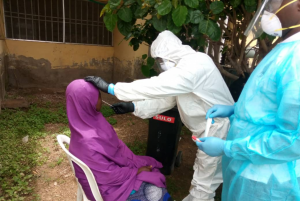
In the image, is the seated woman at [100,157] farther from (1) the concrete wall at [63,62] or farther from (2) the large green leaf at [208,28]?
(1) the concrete wall at [63,62]

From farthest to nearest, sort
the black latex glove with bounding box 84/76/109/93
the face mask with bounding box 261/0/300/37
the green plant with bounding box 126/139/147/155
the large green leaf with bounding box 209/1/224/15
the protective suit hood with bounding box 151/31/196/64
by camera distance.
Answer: the green plant with bounding box 126/139/147/155 → the large green leaf with bounding box 209/1/224/15 → the protective suit hood with bounding box 151/31/196/64 → the black latex glove with bounding box 84/76/109/93 → the face mask with bounding box 261/0/300/37

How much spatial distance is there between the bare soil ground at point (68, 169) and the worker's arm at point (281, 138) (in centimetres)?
162

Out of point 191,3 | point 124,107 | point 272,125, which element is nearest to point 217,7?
Result: point 191,3

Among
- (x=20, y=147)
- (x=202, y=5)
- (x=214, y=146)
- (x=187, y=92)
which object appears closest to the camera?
(x=214, y=146)

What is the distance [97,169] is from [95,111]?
1.43 feet

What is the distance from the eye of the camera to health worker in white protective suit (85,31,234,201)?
163 centimetres

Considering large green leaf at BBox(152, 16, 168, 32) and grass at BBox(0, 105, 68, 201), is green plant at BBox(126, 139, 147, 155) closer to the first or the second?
grass at BBox(0, 105, 68, 201)

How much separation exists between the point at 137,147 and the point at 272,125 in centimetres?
243

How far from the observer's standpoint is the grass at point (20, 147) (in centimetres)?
231

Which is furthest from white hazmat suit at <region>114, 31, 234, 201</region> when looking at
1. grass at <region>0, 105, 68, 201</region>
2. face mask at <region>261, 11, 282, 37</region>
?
grass at <region>0, 105, 68, 201</region>

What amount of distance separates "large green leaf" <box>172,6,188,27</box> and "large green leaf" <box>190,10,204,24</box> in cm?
11

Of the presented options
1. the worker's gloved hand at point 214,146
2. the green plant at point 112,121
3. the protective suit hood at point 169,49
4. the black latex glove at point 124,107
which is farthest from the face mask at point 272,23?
the green plant at point 112,121

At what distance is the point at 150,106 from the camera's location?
2.09 metres

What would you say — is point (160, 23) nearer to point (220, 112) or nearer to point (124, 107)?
point (124, 107)
